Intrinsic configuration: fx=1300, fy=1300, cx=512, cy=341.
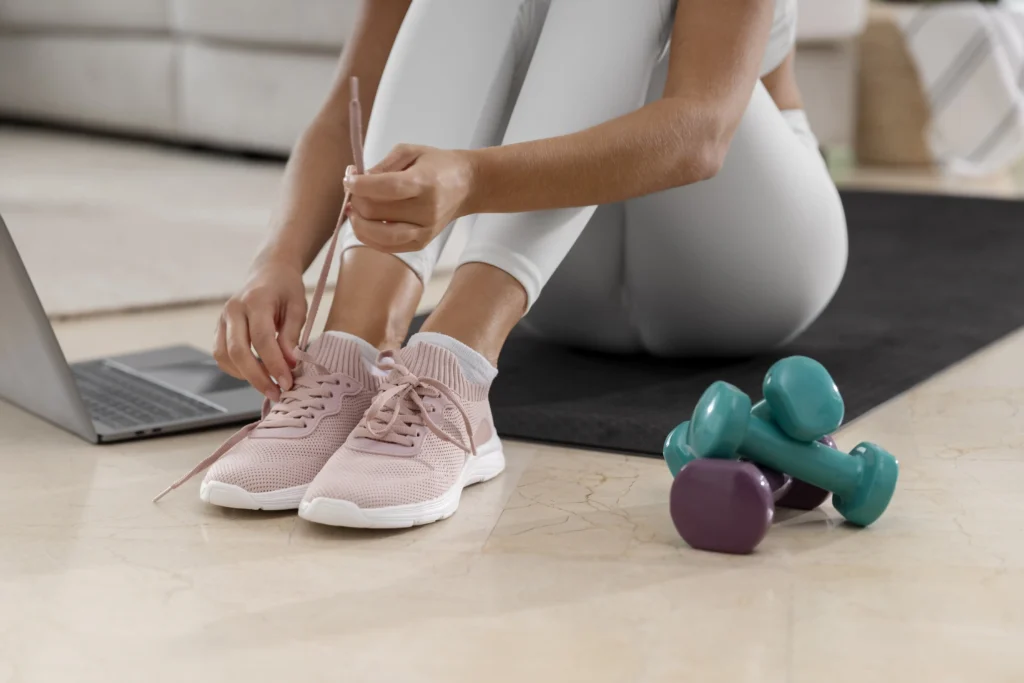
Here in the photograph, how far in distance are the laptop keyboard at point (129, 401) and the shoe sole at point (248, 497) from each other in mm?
239

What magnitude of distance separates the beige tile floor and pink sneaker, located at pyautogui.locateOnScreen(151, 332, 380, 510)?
2 cm

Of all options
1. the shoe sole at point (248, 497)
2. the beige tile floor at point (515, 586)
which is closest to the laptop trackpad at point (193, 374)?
the beige tile floor at point (515, 586)

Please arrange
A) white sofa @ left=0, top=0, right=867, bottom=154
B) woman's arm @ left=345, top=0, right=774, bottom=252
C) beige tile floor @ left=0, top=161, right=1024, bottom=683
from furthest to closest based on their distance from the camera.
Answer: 1. white sofa @ left=0, top=0, right=867, bottom=154
2. woman's arm @ left=345, top=0, right=774, bottom=252
3. beige tile floor @ left=0, top=161, right=1024, bottom=683

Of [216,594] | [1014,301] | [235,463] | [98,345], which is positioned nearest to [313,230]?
[235,463]

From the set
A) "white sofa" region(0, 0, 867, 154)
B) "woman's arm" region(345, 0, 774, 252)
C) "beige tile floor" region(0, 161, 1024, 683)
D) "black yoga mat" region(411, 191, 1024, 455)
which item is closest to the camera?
"beige tile floor" region(0, 161, 1024, 683)

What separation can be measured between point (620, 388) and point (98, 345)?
1.99 feet

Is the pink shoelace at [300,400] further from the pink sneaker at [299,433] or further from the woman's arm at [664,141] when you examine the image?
the woman's arm at [664,141]

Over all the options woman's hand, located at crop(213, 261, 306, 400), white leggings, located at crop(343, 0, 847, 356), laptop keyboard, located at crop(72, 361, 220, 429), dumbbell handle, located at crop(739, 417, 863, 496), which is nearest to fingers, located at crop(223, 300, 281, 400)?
woman's hand, located at crop(213, 261, 306, 400)

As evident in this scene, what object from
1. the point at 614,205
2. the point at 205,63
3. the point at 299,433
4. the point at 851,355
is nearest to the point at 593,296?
the point at 614,205

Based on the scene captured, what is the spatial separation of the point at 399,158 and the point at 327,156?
0.28 m

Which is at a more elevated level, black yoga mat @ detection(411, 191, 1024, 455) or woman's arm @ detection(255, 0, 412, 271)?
woman's arm @ detection(255, 0, 412, 271)

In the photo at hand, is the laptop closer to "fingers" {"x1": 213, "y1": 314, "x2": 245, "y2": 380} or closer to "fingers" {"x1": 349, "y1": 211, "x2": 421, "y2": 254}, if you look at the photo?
"fingers" {"x1": 213, "y1": 314, "x2": 245, "y2": 380}

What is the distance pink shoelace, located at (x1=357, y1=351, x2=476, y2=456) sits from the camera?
2.96ft

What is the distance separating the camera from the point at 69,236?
2064mm
